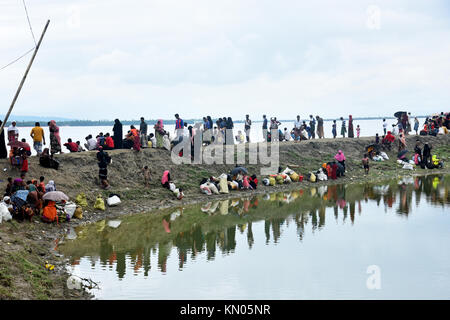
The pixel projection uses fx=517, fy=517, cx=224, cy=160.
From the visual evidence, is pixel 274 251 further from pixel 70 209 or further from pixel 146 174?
pixel 146 174

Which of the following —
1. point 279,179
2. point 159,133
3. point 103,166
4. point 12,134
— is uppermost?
point 12,134

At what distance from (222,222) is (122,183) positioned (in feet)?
20.7

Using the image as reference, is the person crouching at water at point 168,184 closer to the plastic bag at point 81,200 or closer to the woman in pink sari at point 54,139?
the plastic bag at point 81,200

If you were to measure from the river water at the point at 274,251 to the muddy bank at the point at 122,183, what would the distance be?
846mm

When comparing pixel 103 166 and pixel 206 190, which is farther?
pixel 206 190

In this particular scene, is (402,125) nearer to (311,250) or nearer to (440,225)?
(440,225)

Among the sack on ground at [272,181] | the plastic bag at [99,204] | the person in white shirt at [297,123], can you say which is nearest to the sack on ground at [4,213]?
the plastic bag at [99,204]

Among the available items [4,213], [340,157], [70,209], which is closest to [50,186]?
[70,209]

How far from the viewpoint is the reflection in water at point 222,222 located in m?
15.6

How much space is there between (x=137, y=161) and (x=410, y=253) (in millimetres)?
15482

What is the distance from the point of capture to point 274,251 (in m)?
15.6

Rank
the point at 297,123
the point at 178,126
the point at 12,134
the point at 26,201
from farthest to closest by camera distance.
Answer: the point at 297,123
the point at 178,126
the point at 12,134
the point at 26,201

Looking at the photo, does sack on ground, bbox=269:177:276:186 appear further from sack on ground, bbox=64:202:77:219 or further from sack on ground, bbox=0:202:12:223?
sack on ground, bbox=0:202:12:223

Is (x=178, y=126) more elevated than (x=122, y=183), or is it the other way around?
(x=178, y=126)
